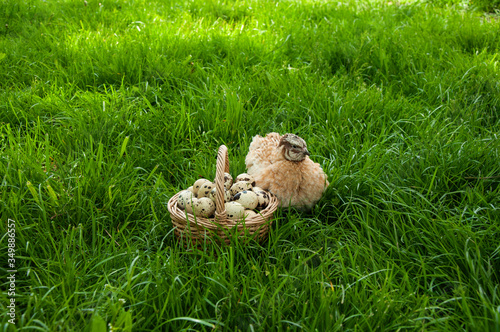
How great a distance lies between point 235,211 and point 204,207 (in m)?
0.17

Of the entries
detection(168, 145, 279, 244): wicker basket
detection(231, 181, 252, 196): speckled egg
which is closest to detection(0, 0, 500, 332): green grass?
detection(168, 145, 279, 244): wicker basket

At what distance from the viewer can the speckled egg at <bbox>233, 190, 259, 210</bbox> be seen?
7.82 feet

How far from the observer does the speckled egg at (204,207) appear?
226cm

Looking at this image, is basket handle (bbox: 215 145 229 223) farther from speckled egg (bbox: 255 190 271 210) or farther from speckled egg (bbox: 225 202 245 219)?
speckled egg (bbox: 255 190 271 210)

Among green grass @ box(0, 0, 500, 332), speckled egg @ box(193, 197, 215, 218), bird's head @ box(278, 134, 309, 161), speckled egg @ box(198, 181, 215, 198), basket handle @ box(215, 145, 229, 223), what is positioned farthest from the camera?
bird's head @ box(278, 134, 309, 161)

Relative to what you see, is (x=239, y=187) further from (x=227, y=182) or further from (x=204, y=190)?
(x=204, y=190)

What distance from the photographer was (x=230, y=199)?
8.17ft

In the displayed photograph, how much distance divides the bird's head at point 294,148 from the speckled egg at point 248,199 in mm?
339

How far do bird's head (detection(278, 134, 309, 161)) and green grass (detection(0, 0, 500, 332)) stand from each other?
35cm

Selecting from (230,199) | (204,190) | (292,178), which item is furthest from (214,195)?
(292,178)

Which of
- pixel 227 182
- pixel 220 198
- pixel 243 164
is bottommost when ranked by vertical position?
pixel 243 164

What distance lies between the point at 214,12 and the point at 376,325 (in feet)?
16.6

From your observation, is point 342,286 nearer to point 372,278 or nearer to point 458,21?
point 372,278

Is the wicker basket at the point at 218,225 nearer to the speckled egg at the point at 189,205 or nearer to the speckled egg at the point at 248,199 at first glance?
the speckled egg at the point at 189,205
